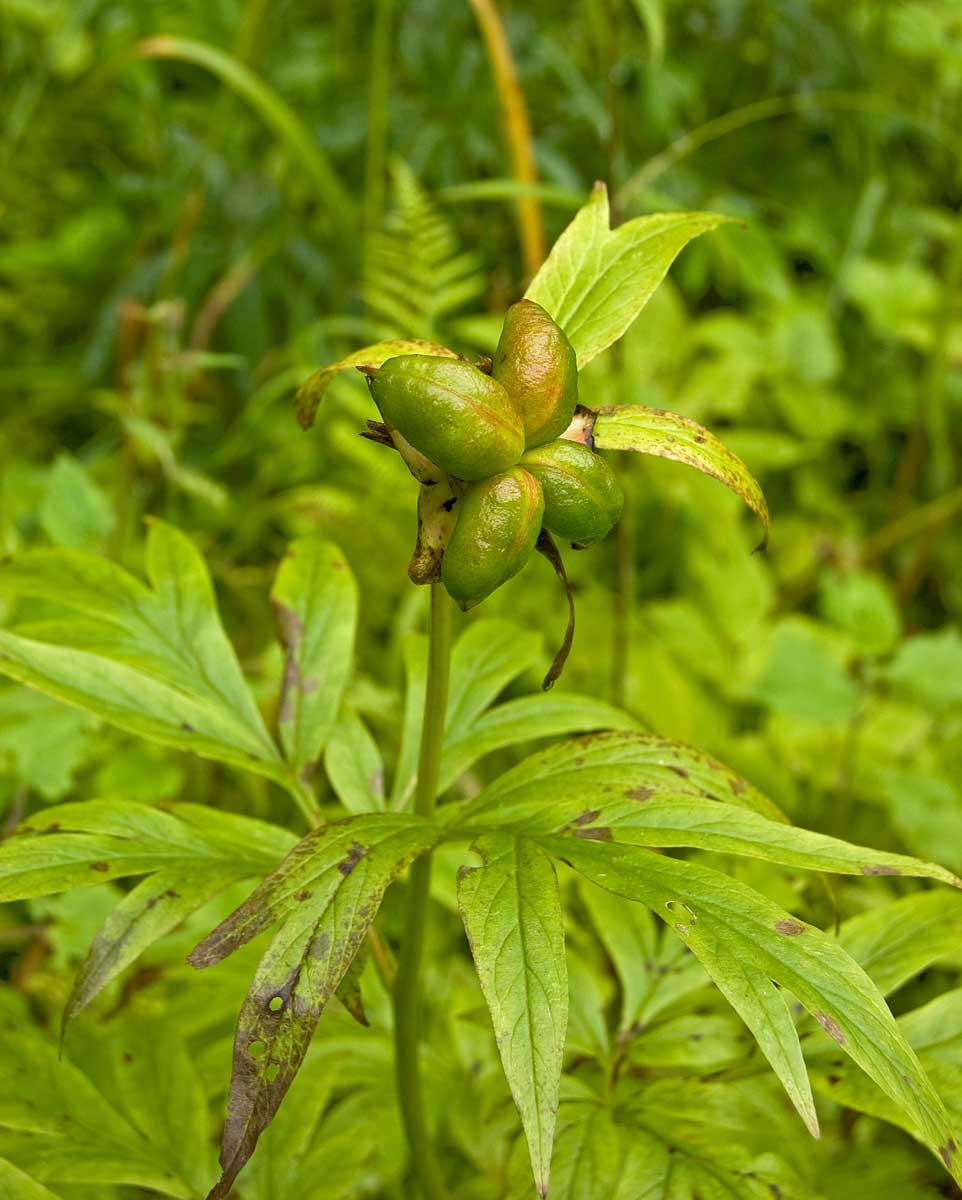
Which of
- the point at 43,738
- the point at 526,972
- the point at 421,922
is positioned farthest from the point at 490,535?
the point at 43,738

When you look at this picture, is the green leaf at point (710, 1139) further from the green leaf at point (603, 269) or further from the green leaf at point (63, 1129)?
the green leaf at point (603, 269)

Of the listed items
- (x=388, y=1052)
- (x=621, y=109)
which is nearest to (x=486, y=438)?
(x=388, y=1052)

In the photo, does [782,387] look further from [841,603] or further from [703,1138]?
[703,1138]

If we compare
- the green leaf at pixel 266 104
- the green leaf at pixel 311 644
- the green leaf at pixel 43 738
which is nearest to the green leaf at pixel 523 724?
the green leaf at pixel 311 644

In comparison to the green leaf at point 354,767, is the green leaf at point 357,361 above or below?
above

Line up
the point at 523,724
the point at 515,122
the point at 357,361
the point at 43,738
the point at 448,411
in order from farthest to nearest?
the point at 515,122 < the point at 43,738 < the point at 523,724 < the point at 357,361 < the point at 448,411

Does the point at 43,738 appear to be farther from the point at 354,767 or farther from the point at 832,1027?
the point at 832,1027
